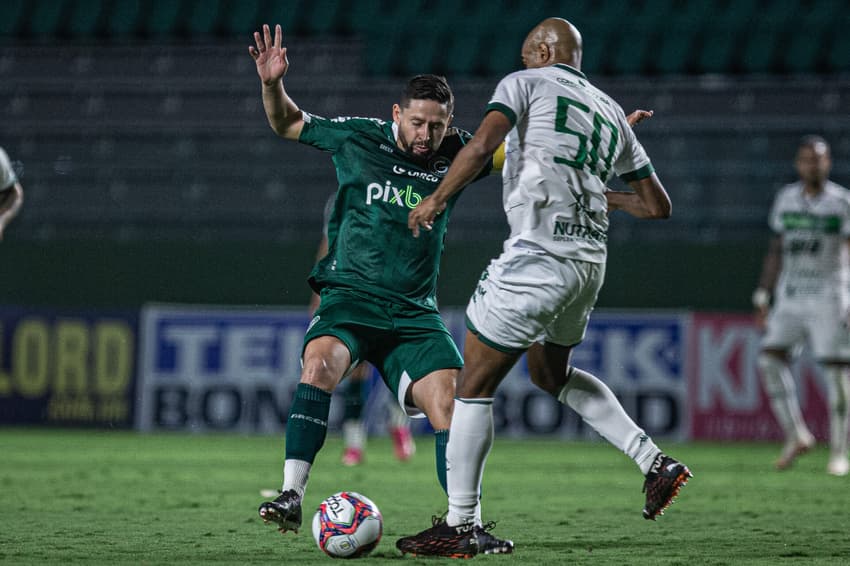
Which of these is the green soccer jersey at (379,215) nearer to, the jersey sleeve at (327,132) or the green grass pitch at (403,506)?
the jersey sleeve at (327,132)

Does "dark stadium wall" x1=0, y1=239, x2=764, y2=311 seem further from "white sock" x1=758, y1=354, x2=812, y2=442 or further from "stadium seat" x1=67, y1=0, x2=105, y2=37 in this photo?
"stadium seat" x1=67, y1=0, x2=105, y2=37

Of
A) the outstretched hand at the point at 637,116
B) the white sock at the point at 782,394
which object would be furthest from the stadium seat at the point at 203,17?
the outstretched hand at the point at 637,116

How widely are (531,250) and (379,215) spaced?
35.3 inches

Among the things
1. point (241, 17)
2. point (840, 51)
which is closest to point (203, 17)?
point (241, 17)

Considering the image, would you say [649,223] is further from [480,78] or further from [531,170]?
[531,170]

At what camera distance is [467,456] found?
4.59 m

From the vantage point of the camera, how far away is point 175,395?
13.1m

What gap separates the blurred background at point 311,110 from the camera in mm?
13719

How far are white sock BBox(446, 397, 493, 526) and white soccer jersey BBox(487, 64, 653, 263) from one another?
2.10ft

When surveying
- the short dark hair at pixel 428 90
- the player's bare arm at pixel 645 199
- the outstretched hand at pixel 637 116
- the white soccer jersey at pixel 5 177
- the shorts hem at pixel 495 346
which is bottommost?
the shorts hem at pixel 495 346

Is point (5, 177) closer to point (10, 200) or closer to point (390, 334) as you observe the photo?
point (10, 200)

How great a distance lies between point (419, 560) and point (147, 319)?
29.9 ft

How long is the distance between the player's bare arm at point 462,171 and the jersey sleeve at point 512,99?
60mm

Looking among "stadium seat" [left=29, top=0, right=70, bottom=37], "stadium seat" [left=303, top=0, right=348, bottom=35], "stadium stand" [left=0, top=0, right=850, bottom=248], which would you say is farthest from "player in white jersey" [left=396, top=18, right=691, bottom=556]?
"stadium seat" [left=29, top=0, right=70, bottom=37]
